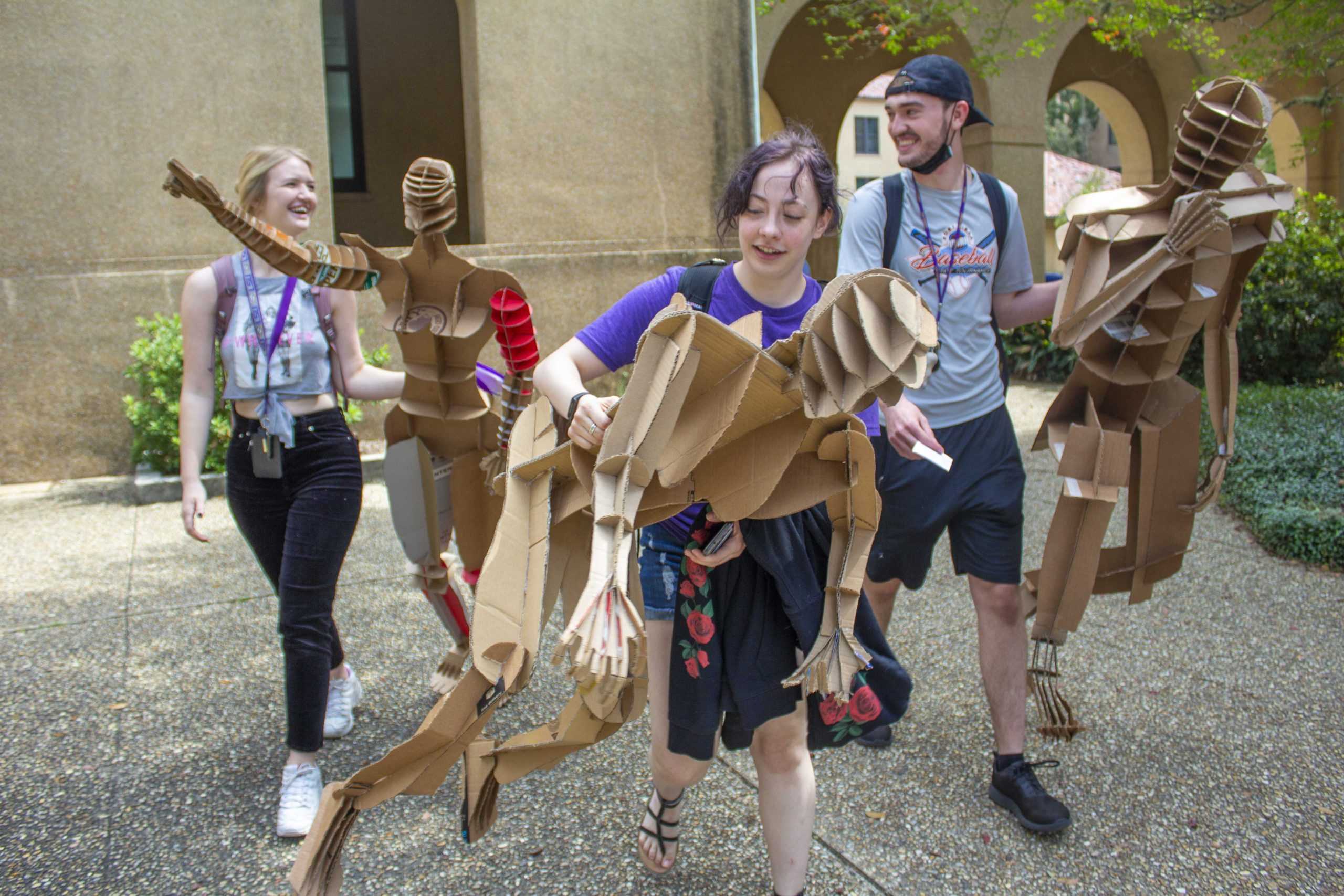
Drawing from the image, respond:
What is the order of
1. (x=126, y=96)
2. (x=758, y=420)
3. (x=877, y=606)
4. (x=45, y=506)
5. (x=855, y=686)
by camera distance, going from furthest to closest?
(x=126, y=96) < (x=45, y=506) < (x=877, y=606) < (x=855, y=686) < (x=758, y=420)

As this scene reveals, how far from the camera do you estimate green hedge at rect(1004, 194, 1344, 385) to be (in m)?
8.94

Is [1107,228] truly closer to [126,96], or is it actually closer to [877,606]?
[877,606]

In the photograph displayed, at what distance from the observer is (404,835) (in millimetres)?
3076

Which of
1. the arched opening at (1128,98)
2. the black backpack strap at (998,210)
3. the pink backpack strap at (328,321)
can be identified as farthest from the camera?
the arched opening at (1128,98)

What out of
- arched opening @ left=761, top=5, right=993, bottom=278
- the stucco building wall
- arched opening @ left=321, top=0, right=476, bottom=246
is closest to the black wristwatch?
the stucco building wall

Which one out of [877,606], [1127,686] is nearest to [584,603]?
[877,606]

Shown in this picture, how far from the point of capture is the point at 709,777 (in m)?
3.44

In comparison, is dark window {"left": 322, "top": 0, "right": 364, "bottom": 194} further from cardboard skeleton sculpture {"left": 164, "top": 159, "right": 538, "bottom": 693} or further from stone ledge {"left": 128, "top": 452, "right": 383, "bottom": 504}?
cardboard skeleton sculpture {"left": 164, "top": 159, "right": 538, "bottom": 693}

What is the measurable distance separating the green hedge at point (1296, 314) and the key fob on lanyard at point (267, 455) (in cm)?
780

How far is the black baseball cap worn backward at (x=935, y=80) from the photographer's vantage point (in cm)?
313

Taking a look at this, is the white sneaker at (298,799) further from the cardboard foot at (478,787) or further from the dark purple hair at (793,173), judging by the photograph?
the dark purple hair at (793,173)

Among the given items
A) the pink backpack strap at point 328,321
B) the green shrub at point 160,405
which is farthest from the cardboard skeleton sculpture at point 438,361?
the green shrub at point 160,405

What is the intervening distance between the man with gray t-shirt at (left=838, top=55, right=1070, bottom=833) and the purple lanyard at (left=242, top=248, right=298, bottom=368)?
71.3 inches

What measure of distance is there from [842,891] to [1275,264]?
8.73 metres
